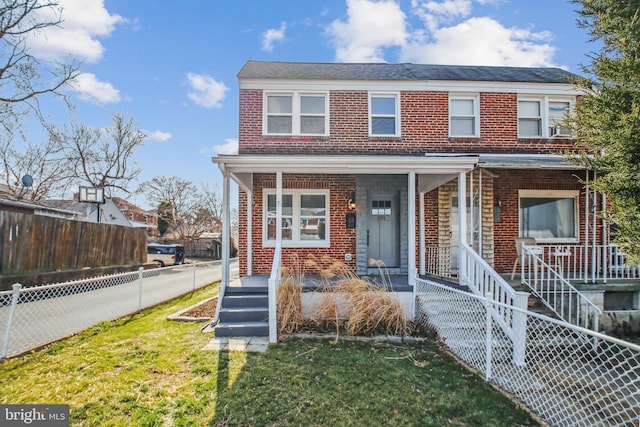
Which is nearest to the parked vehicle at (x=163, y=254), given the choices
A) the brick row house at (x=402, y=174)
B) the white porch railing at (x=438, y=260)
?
the brick row house at (x=402, y=174)

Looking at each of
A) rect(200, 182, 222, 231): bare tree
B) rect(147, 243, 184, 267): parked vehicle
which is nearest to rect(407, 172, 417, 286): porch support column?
rect(147, 243, 184, 267): parked vehicle

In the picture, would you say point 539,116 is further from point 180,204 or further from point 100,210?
point 180,204

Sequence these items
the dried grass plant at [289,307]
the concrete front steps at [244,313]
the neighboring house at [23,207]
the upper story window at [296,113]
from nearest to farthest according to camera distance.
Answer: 1. the concrete front steps at [244,313]
2. the dried grass plant at [289,307]
3. the upper story window at [296,113]
4. the neighboring house at [23,207]

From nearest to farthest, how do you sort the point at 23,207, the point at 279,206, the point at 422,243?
the point at 279,206 < the point at 422,243 < the point at 23,207

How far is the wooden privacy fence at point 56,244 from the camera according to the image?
958 centimetres

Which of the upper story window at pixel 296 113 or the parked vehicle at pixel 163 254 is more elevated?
the upper story window at pixel 296 113

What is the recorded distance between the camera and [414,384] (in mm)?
4117

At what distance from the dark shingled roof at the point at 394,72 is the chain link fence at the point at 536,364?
6376 millimetres

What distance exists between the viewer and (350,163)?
6844 millimetres

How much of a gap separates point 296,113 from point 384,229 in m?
4.20

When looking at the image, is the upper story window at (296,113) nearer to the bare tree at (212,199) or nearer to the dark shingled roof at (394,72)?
the dark shingled roof at (394,72)

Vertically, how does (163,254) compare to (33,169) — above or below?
below

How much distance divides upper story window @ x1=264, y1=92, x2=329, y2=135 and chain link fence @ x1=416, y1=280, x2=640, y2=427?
17.2 feet

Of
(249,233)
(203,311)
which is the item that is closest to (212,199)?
(249,233)
